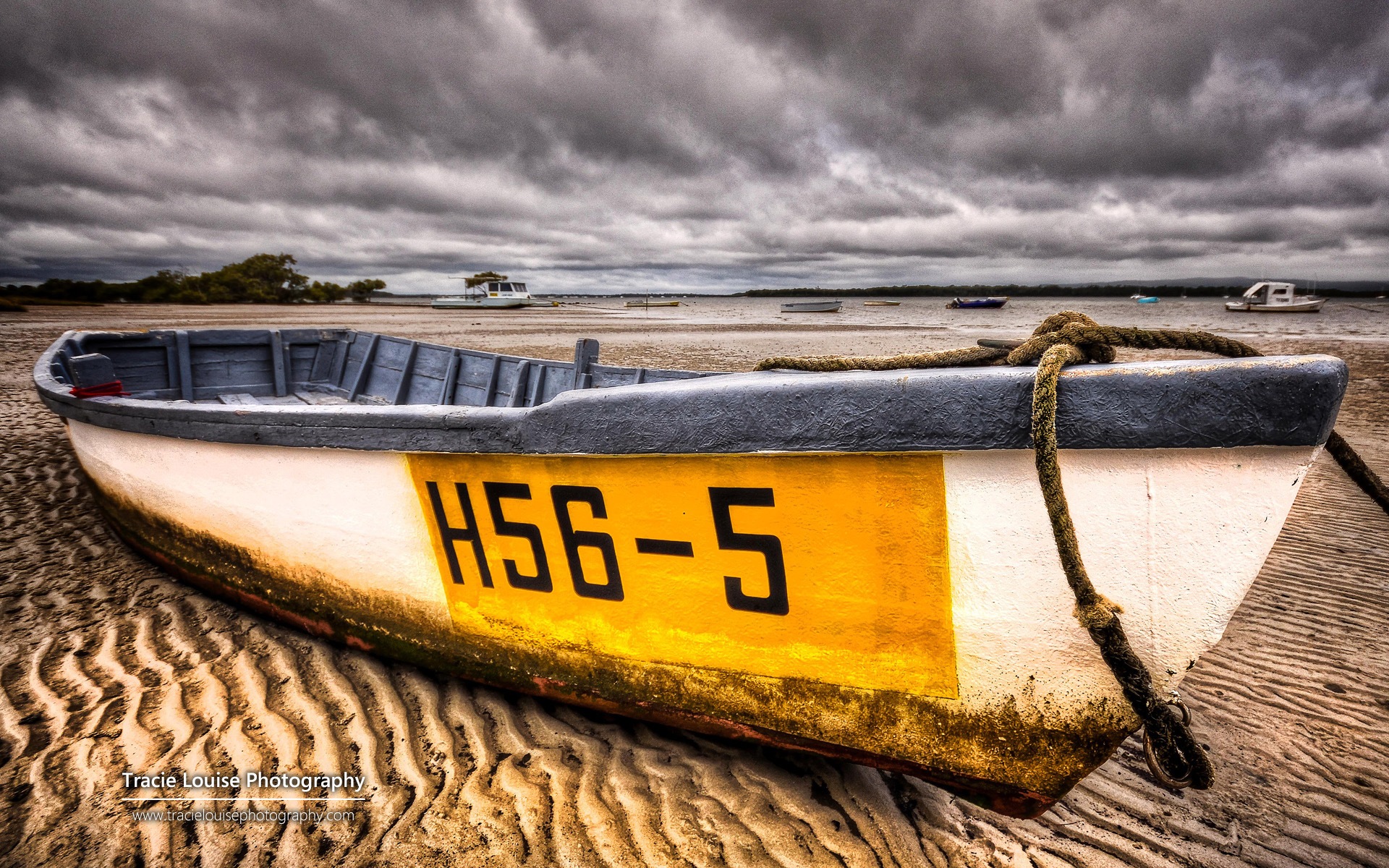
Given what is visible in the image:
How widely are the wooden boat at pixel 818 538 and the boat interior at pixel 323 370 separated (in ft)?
8.56

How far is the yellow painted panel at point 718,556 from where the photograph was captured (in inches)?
65.2

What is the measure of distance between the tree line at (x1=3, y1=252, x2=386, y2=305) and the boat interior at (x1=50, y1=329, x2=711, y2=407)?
68.1 meters

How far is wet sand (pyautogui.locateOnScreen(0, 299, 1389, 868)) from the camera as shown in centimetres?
186

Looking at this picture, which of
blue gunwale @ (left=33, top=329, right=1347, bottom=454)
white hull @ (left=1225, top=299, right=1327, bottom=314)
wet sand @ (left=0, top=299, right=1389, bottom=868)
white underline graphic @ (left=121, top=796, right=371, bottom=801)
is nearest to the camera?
blue gunwale @ (left=33, top=329, right=1347, bottom=454)

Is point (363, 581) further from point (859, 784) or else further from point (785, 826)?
point (859, 784)

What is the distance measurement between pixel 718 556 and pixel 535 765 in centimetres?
114

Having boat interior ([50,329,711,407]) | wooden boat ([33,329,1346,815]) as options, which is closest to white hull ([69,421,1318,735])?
wooden boat ([33,329,1346,815])

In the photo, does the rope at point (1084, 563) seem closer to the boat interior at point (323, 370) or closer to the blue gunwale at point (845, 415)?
the blue gunwale at point (845, 415)

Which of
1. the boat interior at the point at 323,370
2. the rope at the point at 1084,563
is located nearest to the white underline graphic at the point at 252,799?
the rope at the point at 1084,563

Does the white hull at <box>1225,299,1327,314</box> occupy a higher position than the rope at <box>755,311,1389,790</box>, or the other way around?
the rope at <box>755,311,1389,790</box>

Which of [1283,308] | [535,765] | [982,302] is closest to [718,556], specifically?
[535,765]

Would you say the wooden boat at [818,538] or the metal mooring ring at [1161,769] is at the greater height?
the wooden boat at [818,538]

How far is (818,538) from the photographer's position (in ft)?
5.59

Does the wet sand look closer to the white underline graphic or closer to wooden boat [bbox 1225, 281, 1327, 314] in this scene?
the white underline graphic
